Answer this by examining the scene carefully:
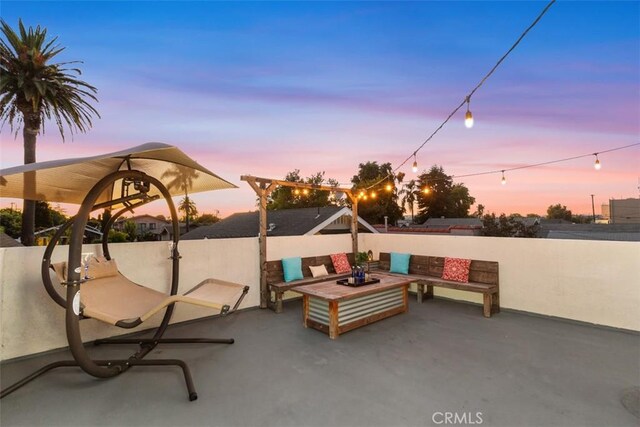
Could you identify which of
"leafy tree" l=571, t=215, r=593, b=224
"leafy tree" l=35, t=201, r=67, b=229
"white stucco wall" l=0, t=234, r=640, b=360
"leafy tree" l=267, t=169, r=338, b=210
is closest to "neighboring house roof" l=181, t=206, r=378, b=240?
"white stucco wall" l=0, t=234, r=640, b=360

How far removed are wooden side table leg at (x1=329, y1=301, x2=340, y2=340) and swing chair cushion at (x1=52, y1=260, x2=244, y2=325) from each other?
1172mm

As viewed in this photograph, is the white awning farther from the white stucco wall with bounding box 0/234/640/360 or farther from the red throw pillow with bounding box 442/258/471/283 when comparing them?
the red throw pillow with bounding box 442/258/471/283

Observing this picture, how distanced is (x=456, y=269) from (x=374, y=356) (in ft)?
8.94

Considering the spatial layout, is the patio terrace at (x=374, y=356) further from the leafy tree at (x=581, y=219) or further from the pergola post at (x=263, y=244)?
the leafy tree at (x=581, y=219)

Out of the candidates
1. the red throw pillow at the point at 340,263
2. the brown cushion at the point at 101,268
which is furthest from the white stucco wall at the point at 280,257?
the red throw pillow at the point at 340,263

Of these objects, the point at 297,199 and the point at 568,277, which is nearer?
the point at 568,277

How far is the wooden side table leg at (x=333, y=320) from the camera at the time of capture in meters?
3.75

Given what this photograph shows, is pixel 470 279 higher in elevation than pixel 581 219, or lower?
lower

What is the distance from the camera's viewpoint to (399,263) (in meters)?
5.96

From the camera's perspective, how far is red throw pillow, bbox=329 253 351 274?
6033mm

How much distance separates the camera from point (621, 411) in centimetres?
219

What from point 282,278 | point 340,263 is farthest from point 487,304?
point 282,278

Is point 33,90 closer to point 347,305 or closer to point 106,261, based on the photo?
point 106,261

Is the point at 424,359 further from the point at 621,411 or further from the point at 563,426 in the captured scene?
the point at 621,411
